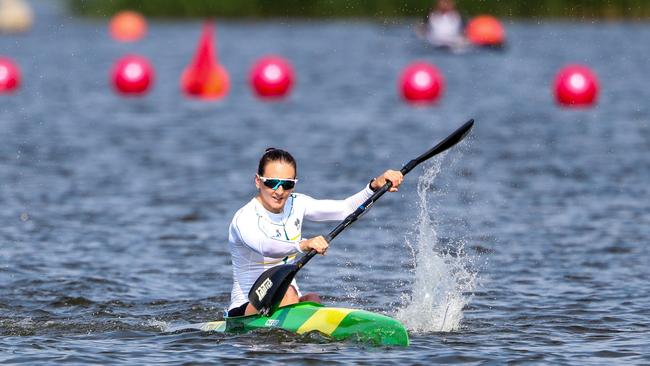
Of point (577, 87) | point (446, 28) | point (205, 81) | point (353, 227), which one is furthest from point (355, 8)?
point (353, 227)

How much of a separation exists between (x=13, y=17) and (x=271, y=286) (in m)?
60.4

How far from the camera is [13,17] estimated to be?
66938mm

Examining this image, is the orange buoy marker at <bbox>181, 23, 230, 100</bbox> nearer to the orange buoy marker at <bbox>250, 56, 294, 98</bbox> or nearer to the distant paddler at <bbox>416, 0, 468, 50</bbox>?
the orange buoy marker at <bbox>250, 56, 294, 98</bbox>

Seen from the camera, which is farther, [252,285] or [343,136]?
[343,136]

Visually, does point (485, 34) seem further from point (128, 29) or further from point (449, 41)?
point (128, 29)

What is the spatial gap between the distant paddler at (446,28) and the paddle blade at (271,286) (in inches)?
1231

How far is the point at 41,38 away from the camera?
62125mm

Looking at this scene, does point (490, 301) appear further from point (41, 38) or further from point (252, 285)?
point (41, 38)

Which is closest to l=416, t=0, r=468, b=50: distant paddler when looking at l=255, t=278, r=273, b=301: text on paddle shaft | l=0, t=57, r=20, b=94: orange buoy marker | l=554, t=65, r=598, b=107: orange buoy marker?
l=554, t=65, r=598, b=107: orange buoy marker

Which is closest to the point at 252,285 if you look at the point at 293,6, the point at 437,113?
the point at 437,113

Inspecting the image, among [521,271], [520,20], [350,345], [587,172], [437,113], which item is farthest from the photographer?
[520,20]

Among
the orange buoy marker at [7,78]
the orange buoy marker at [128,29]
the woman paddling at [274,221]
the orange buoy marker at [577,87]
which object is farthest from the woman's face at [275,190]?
the orange buoy marker at [128,29]

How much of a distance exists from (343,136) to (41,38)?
40.5 metres

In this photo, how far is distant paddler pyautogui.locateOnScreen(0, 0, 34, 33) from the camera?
2635 inches
